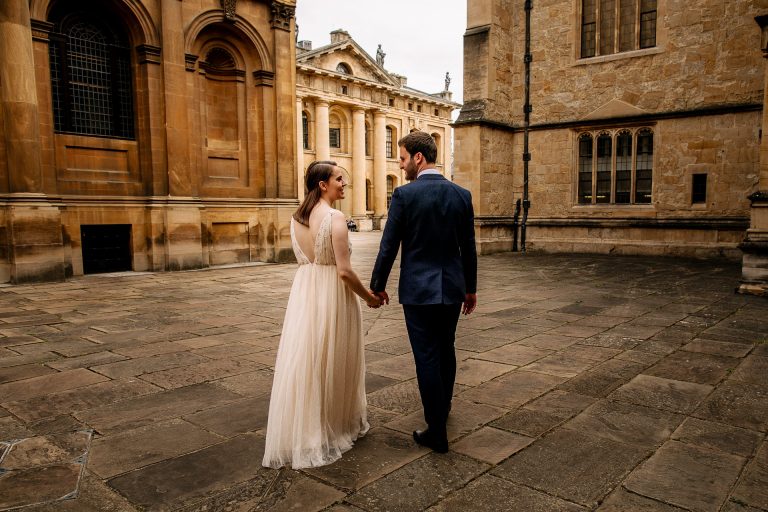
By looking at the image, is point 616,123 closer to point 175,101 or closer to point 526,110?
point 526,110

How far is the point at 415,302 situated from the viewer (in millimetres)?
3225

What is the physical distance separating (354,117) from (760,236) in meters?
41.0

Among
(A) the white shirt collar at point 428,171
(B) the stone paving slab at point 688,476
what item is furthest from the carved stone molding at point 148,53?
(B) the stone paving slab at point 688,476

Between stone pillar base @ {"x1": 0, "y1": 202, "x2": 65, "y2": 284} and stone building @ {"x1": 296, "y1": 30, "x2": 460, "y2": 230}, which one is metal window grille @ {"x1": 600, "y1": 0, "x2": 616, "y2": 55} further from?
stone building @ {"x1": 296, "y1": 30, "x2": 460, "y2": 230}

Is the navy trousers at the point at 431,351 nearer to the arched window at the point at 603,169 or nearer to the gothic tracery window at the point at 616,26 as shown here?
the arched window at the point at 603,169

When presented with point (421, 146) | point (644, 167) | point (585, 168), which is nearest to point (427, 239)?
point (421, 146)

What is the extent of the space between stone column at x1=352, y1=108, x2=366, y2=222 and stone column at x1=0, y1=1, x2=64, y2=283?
35.6m

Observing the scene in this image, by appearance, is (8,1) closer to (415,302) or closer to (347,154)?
(415,302)

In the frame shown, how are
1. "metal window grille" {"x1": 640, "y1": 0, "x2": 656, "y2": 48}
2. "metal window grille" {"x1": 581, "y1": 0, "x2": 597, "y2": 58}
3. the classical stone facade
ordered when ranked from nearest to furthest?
the classical stone facade < "metal window grille" {"x1": 640, "y1": 0, "x2": 656, "y2": 48} < "metal window grille" {"x1": 581, "y1": 0, "x2": 597, "y2": 58}

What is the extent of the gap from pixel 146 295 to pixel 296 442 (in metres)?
7.31

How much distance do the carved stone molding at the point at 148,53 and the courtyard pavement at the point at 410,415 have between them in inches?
296

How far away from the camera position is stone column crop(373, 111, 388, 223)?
4859 centimetres

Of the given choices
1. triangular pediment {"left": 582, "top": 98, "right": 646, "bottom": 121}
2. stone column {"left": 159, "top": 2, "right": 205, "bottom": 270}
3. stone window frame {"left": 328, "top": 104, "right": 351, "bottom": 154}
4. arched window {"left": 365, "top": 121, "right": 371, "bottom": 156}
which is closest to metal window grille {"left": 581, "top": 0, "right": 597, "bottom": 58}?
triangular pediment {"left": 582, "top": 98, "right": 646, "bottom": 121}

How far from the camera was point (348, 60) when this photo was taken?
4625 cm
